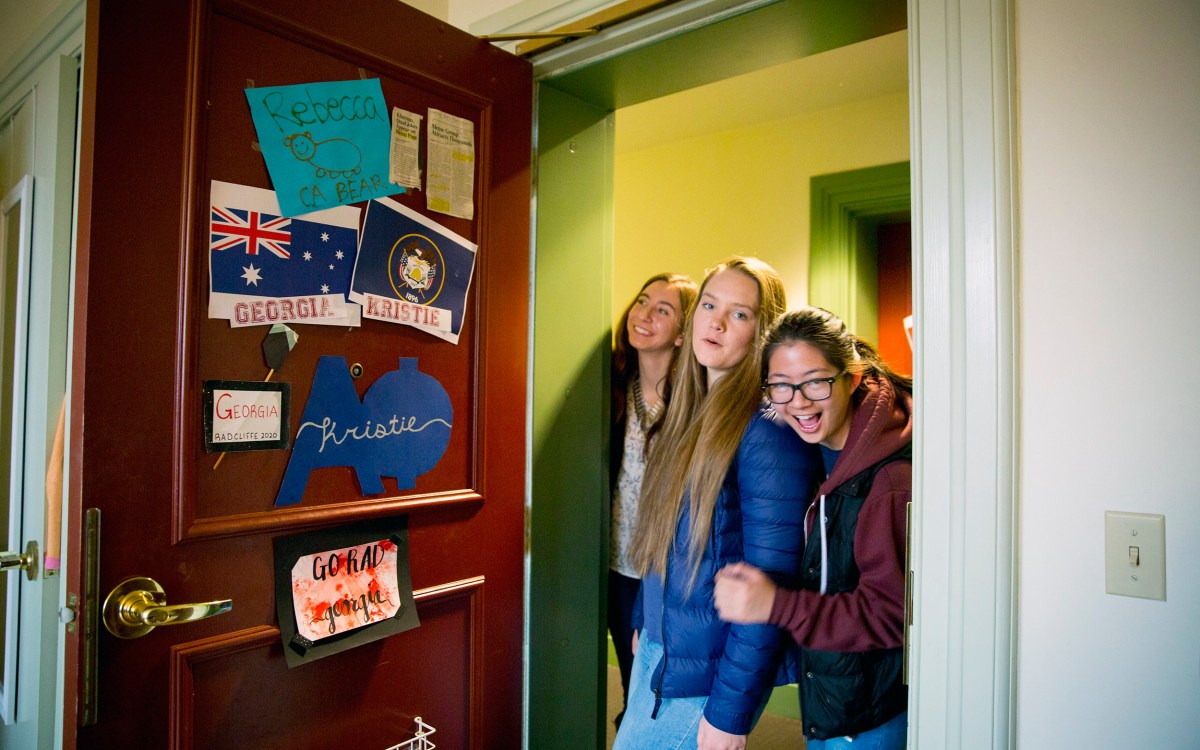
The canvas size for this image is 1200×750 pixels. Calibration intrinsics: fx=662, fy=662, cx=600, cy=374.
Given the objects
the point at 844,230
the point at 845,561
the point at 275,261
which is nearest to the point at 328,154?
the point at 275,261

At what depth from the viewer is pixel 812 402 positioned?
4.36ft

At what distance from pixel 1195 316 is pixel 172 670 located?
1437mm

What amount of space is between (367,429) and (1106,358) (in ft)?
3.71

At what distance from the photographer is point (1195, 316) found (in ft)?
2.55

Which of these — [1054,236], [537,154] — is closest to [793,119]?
[537,154]

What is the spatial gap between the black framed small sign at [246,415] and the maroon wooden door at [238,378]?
2 cm

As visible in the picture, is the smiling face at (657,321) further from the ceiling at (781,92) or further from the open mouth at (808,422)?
the ceiling at (781,92)

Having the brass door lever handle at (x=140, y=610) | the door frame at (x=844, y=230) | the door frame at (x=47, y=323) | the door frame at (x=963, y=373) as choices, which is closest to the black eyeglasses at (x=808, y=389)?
the door frame at (x=963, y=373)

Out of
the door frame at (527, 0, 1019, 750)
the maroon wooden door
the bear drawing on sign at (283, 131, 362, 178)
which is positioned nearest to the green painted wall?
the maroon wooden door

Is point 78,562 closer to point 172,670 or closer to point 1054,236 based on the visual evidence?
point 172,670

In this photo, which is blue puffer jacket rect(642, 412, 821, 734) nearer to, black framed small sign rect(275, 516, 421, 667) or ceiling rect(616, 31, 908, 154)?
black framed small sign rect(275, 516, 421, 667)

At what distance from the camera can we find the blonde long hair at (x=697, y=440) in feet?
4.74

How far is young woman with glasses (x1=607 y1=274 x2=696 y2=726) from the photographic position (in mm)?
1866

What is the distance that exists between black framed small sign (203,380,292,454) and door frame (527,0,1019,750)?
100 centimetres
